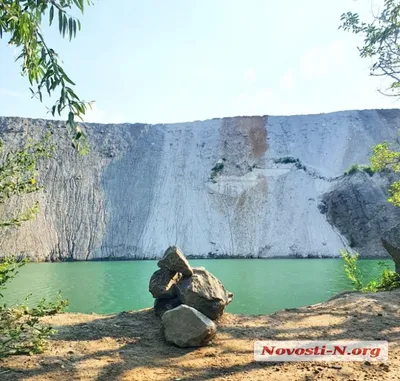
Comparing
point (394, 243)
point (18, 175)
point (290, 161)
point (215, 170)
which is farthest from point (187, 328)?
point (290, 161)

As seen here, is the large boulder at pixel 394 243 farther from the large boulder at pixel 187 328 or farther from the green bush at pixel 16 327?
the green bush at pixel 16 327

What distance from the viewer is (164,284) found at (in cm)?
745

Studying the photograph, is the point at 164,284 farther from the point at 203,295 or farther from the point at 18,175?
the point at 18,175

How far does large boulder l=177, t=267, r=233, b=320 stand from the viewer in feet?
22.9

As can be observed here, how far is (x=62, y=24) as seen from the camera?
113 inches

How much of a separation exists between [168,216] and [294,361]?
3840 centimetres

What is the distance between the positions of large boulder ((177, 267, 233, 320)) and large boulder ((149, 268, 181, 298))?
0.68 ft

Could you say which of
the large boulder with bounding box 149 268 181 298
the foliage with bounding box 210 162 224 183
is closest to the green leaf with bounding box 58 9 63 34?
the large boulder with bounding box 149 268 181 298

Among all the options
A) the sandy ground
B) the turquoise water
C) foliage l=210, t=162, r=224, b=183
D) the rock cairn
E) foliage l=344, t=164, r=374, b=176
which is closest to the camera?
the sandy ground

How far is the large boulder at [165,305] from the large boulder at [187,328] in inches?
46.0

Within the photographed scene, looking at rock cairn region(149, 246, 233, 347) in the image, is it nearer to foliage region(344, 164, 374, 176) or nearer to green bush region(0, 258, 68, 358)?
green bush region(0, 258, 68, 358)

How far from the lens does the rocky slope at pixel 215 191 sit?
127 ft

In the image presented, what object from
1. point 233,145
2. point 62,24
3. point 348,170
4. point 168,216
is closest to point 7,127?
point 168,216

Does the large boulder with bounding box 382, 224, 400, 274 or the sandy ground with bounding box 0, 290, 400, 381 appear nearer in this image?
the sandy ground with bounding box 0, 290, 400, 381
